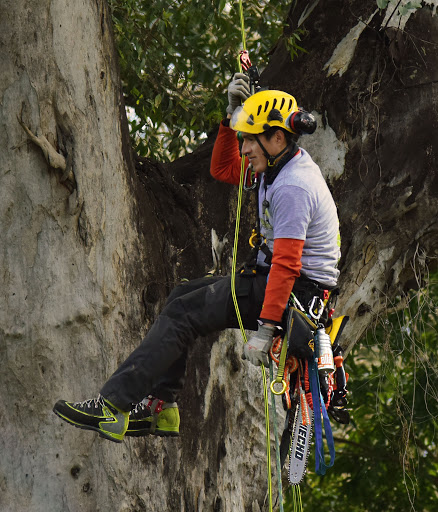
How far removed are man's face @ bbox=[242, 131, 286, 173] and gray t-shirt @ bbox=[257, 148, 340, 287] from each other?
0.09 m

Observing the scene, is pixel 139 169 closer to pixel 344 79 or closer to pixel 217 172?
pixel 217 172

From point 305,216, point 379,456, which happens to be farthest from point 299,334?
point 379,456

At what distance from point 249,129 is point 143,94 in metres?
2.26

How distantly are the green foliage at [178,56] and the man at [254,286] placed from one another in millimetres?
1636

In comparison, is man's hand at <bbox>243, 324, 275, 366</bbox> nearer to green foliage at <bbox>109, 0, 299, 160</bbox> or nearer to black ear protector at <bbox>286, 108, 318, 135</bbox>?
black ear protector at <bbox>286, 108, 318, 135</bbox>

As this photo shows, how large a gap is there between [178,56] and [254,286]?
3.26 m

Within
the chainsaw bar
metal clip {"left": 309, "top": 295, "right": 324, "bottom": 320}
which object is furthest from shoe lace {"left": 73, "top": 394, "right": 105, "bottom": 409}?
metal clip {"left": 309, "top": 295, "right": 324, "bottom": 320}

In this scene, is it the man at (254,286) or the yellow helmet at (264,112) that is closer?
the man at (254,286)

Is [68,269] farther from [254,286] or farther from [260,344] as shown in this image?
[260,344]

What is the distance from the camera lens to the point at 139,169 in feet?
17.2

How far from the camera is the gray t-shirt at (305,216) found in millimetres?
3908

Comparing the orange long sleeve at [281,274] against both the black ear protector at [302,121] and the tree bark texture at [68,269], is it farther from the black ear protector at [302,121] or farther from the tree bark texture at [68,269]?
the tree bark texture at [68,269]

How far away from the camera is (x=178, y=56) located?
22.5 ft

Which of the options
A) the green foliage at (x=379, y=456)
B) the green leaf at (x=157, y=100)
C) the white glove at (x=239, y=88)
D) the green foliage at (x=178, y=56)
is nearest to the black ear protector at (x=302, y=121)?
the white glove at (x=239, y=88)
